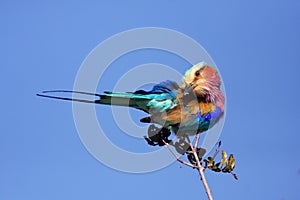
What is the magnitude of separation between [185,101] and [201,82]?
0.23 meters

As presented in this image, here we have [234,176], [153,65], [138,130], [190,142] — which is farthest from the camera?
[153,65]

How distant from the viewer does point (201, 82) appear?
4.23 m

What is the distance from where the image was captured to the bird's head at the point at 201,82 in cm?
423

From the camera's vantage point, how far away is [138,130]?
13.2 ft

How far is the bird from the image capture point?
3.99m

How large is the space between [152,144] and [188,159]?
17.7 inches

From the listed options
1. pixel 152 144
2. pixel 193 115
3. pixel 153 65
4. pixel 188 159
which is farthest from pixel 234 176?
pixel 153 65

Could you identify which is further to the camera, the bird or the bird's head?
the bird's head

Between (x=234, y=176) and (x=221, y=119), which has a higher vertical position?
(x=221, y=119)

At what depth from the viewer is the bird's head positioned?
4227mm

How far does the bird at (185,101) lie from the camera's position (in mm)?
3986

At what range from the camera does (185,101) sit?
166 inches

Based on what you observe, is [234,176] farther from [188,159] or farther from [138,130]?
[138,130]

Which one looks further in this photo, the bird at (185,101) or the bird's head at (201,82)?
the bird's head at (201,82)
